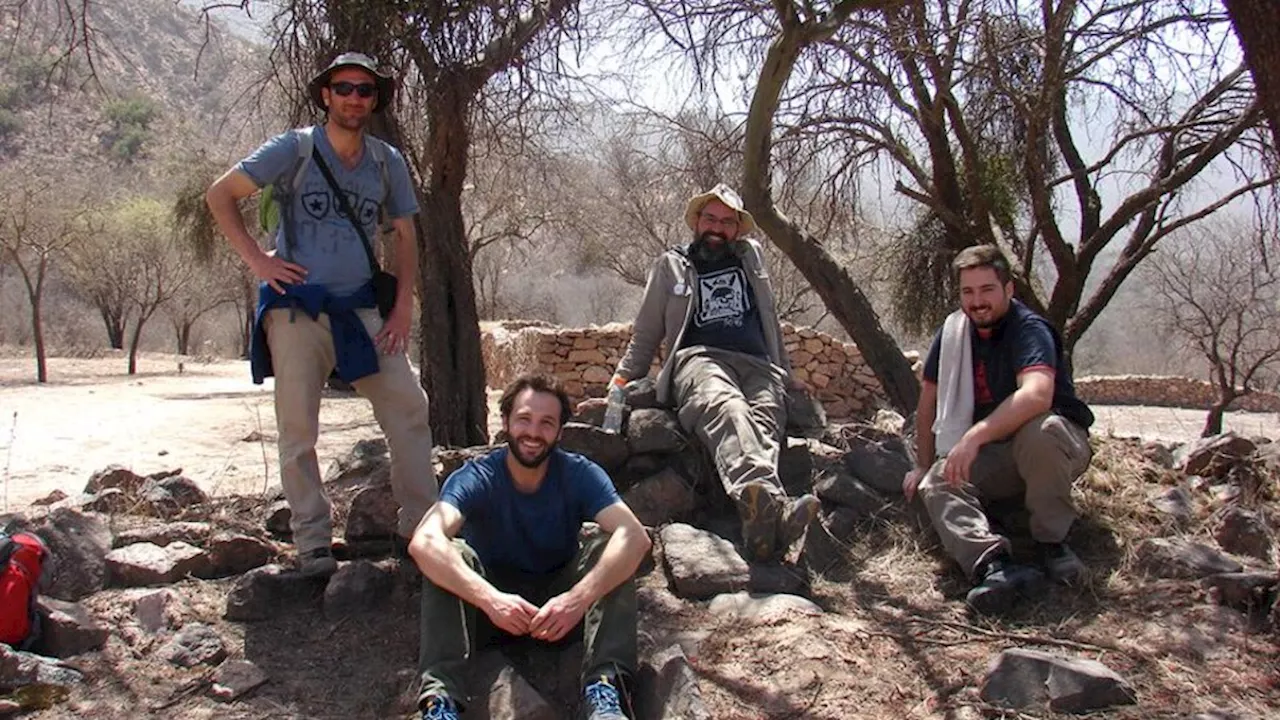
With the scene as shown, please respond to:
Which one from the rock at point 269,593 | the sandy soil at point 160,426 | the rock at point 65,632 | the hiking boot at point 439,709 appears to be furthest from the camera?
the sandy soil at point 160,426

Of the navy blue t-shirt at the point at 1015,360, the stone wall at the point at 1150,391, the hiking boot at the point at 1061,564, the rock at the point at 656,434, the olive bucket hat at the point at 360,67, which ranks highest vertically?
the olive bucket hat at the point at 360,67

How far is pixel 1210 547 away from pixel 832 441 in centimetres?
187

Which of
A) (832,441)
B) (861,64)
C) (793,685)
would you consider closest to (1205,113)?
(861,64)

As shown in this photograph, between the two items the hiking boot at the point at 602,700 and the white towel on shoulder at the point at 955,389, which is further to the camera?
the white towel on shoulder at the point at 955,389

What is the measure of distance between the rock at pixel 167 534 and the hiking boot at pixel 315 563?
29.2 inches

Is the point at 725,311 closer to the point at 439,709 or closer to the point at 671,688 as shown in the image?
the point at 671,688

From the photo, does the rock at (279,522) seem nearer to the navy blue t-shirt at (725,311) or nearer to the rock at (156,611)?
the rock at (156,611)

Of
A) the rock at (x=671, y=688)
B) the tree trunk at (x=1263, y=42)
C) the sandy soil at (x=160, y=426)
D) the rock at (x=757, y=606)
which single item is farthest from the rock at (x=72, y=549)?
the tree trunk at (x=1263, y=42)

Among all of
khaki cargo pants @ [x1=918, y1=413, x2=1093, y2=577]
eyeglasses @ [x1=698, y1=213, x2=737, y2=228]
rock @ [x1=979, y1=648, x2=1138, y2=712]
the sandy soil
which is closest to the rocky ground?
rock @ [x1=979, y1=648, x2=1138, y2=712]

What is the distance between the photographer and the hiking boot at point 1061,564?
4012 mm

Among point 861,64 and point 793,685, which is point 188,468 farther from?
point 793,685

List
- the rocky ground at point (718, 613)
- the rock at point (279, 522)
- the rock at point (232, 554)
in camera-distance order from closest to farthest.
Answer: the rocky ground at point (718, 613) < the rock at point (232, 554) < the rock at point (279, 522)

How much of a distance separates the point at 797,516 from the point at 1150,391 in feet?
69.5

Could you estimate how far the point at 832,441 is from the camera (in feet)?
18.3
